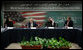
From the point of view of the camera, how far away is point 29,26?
27.3 ft

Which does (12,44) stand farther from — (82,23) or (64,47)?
(82,23)

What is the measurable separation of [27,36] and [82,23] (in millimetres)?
5796

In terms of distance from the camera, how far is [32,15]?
1248 cm

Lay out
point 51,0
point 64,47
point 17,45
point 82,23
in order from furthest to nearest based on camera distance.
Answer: point 51,0 → point 82,23 → point 17,45 → point 64,47

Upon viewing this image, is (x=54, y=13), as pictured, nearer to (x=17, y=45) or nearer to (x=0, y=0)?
(x=0, y=0)

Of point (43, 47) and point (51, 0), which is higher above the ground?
point (51, 0)

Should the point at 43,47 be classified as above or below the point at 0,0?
below

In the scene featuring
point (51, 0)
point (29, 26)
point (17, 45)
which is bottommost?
point (17, 45)

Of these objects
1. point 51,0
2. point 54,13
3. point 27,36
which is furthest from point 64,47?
point 51,0

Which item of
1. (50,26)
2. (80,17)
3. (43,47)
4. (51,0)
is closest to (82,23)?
Answer: (80,17)

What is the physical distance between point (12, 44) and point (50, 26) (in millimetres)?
1827

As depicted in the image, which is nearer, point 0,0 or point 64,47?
point 64,47

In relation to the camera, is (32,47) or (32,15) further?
(32,15)

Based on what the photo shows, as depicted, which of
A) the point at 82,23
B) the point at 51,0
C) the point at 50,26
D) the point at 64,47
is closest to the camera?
the point at 64,47
